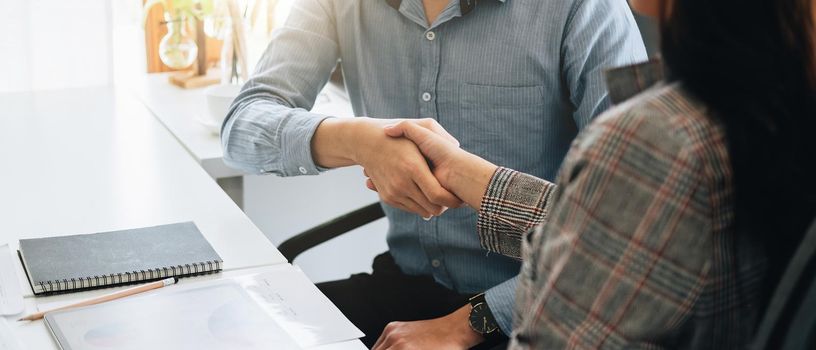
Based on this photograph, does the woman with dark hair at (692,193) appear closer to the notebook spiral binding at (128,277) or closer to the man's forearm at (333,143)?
the notebook spiral binding at (128,277)

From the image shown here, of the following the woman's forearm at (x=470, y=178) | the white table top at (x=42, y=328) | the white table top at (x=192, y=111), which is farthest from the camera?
the white table top at (x=192, y=111)

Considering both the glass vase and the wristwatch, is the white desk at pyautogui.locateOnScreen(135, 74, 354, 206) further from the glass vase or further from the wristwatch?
the wristwatch

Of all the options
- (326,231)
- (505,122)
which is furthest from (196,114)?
(505,122)

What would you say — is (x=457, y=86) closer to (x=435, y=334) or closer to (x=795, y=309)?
(x=435, y=334)

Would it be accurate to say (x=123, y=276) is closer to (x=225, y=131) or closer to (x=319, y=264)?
(x=225, y=131)

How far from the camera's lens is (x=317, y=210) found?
239 cm

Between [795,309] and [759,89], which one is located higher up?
[759,89]

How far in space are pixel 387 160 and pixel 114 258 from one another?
402 mm

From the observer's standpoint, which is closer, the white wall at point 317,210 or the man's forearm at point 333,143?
the man's forearm at point 333,143

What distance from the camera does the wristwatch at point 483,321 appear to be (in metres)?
1.45

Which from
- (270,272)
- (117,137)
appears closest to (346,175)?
(117,137)

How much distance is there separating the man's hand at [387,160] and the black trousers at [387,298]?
9.0 inches

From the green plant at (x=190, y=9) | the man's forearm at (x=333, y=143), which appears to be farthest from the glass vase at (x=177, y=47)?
the man's forearm at (x=333, y=143)

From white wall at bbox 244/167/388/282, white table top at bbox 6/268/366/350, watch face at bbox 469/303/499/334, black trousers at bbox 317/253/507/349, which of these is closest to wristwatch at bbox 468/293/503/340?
watch face at bbox 469/303/499/334
